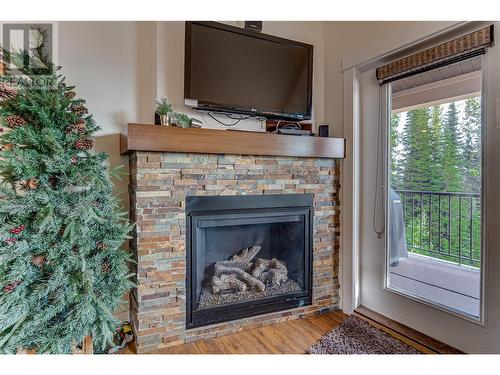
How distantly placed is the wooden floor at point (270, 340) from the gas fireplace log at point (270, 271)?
0.30 metres

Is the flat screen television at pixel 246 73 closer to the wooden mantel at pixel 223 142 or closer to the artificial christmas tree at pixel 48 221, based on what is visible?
the wooden mantel at pixel 223 142

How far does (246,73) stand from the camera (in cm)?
195

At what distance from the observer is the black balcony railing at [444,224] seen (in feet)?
5.15

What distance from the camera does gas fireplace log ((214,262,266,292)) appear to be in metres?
1.98

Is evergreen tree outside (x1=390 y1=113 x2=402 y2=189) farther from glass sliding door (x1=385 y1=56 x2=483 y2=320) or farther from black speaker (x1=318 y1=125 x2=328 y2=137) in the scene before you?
black speaker (x1=318 y1=125 x2=328 y2=137)

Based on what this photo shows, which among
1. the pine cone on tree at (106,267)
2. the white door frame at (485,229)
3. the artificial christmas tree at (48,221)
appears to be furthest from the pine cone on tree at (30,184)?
the white door frame at (485,229)

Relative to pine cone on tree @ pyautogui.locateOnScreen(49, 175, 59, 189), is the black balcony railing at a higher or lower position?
lower

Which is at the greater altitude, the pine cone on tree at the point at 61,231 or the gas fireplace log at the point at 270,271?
the pine cone on tree at the point at 61,231

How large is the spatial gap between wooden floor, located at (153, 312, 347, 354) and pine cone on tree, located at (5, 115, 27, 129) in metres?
1.40

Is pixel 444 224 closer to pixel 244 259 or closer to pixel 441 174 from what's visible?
pixel 441 174

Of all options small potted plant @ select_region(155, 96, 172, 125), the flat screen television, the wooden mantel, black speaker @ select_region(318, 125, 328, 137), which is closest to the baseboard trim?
the wooden mantel

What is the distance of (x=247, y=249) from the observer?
2066 mm
